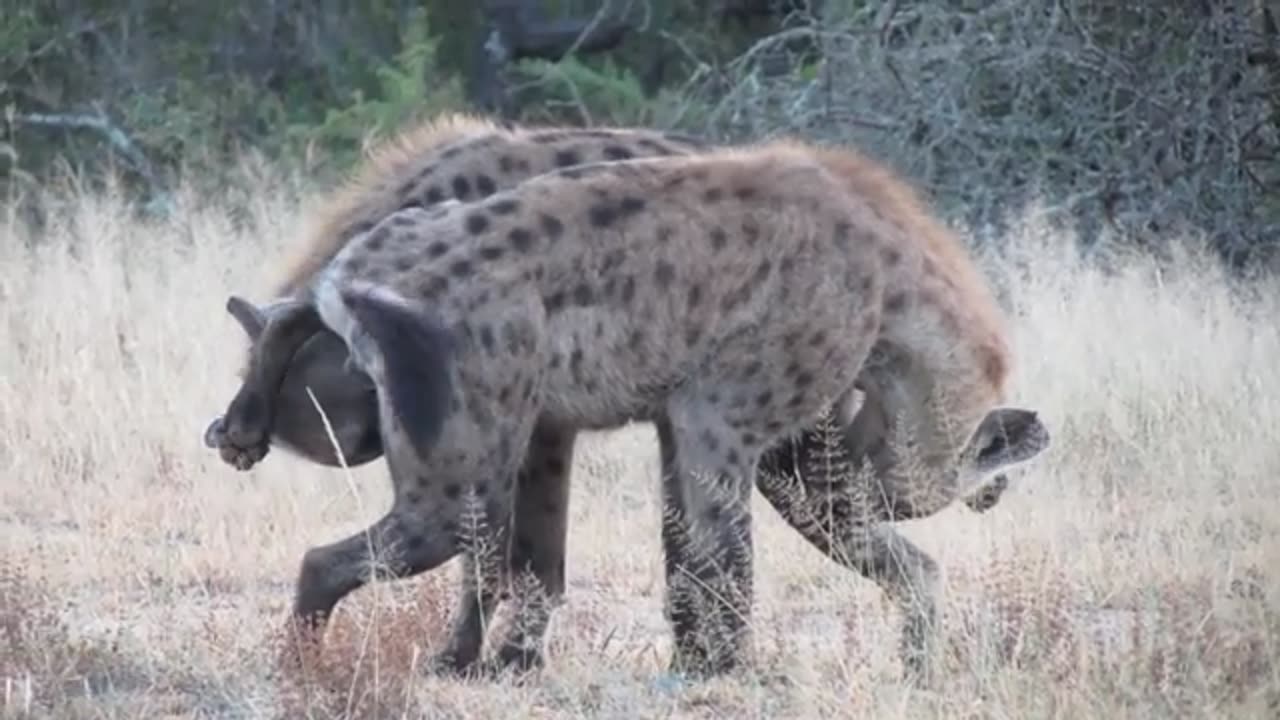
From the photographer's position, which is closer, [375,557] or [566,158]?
[375,557]

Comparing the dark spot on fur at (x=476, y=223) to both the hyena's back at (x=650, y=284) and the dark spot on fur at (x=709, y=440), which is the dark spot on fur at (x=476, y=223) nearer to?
the hyena's back at (x=650, y=284)

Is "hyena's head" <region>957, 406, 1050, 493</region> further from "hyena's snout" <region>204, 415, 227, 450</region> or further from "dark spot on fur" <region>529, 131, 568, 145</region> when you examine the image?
"hyena's snout" <region>204, 415, 227, 450</region>

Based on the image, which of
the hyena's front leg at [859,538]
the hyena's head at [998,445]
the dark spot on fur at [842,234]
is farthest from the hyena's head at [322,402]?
the hyena's head at [998,445]

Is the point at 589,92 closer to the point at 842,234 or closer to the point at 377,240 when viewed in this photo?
the point at 842,234

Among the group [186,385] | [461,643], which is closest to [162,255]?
[186,385]

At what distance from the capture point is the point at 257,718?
5395 mm

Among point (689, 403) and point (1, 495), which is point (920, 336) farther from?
point (1, 495)

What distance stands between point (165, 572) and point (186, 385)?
2260mm

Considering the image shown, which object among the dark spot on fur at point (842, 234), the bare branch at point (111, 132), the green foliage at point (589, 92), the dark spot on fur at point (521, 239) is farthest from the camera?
the green foliage at point (589, 92)

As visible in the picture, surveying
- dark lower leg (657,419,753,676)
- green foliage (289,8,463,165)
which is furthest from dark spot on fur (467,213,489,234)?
green foliage (289,8,463,165)

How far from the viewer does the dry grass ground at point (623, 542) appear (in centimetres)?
546

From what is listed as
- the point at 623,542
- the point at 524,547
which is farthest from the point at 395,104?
the point at 524,547

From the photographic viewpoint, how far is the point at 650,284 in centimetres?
589

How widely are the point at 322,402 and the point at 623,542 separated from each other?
1.87 meters
